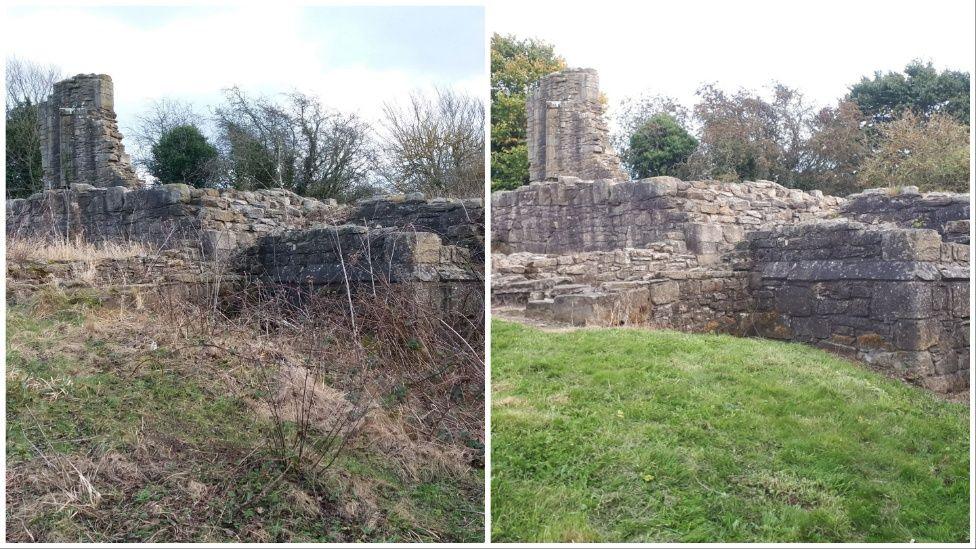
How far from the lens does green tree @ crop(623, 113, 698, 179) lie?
899 inches

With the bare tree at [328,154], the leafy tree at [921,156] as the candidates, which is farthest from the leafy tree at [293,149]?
the leafy tree at [921,156]

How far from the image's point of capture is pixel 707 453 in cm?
426

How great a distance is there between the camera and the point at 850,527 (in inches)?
146

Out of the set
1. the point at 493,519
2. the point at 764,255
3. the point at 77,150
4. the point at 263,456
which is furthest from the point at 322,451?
the point at 77,150

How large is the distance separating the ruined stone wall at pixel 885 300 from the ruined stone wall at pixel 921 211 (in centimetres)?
326

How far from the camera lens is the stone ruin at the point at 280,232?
275 inches

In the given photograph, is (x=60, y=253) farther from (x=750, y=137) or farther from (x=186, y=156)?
(x=750, y=137)

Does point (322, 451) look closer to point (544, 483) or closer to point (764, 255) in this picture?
point (544, 483)

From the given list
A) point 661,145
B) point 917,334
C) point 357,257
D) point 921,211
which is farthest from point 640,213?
point 661,145

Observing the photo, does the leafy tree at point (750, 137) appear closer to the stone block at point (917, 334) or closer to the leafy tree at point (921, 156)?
the leafy tree at point (921, 156)

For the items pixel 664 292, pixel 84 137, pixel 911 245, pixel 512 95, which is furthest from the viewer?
pixel 512 95

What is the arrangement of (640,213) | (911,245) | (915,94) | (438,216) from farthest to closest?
(915,94), (640,213), (438,216), (911,245)

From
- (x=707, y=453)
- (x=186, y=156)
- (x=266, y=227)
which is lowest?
(x=707, y=453)

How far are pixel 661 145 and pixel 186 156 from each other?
47.6 ft
